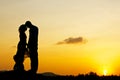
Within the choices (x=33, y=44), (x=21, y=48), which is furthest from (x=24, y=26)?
(x=21, y=48)

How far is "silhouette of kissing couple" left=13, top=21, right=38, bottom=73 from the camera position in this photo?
1886 inches

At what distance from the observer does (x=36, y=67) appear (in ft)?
158

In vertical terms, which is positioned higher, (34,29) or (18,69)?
(34,29)

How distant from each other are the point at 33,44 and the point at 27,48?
3.23 feet

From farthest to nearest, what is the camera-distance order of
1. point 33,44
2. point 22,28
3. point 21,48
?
1. point 33,44
2. point 21,48
3. point 22,28

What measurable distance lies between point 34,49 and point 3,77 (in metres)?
10.2

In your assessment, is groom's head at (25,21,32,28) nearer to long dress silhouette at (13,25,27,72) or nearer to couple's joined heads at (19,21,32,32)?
couple's joined heads at (19,21,32,32)

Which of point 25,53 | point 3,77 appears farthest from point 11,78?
point 25,53

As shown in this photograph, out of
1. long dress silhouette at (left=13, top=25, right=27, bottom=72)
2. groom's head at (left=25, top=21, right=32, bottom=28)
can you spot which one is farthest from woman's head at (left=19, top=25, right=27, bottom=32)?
groom's head at (left=25, top=21, right=32, bottom=28)

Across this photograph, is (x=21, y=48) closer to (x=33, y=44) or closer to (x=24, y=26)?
(x=33, y=44)

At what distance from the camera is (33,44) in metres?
48.4

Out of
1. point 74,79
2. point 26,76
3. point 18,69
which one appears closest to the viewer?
point 74,79

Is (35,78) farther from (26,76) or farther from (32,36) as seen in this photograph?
(32,36)

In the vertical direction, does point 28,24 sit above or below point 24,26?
above
